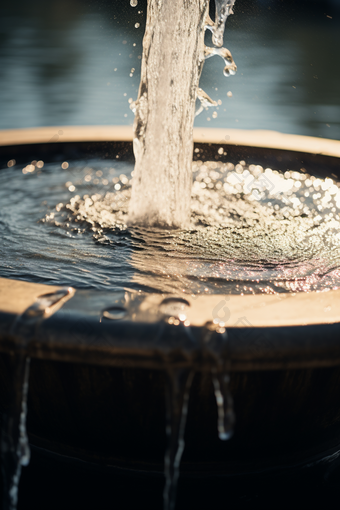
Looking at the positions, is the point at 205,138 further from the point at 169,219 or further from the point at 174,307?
the point at 174,307

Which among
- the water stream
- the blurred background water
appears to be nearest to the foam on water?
the water stream

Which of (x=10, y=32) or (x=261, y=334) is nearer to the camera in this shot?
(x=261, y=334)

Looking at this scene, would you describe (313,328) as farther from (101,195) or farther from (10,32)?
(10,32)

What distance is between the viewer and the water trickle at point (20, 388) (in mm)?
707

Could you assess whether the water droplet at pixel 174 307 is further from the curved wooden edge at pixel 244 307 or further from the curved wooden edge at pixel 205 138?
the curved wooden edge at pixel 205 138

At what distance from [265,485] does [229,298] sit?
0.43 meters

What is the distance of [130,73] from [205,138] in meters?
5.09

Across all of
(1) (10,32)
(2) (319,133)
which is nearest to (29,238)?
(2) (319,133)

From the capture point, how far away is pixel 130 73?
6.96m

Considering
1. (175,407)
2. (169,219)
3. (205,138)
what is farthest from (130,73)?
(175,407)

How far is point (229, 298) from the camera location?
2.61 ft

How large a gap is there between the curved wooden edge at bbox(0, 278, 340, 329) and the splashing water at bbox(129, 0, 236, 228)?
0.79m

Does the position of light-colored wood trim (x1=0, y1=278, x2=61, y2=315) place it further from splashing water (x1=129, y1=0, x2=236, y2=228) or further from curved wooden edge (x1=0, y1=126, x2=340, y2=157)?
curved wooden edge (x1=0, y1=126, x2=340, y2=157)

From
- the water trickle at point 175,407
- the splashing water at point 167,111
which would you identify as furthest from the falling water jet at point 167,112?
the water trickle at point 175,407
